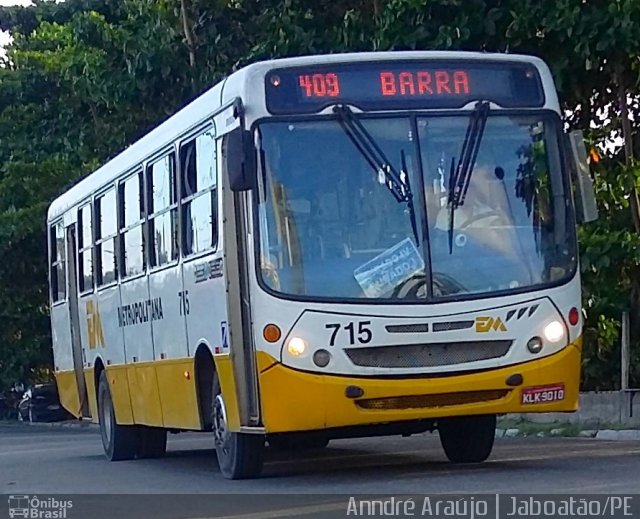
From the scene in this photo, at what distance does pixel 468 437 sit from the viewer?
13602 mm

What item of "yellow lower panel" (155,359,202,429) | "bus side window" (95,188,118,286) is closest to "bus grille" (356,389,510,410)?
"yellow lower panel" (155,359,202,429)

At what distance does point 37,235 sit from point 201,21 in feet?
35.7

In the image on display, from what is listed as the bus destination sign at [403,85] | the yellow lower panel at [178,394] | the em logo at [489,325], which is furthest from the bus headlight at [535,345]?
Result: the yellow lower panel at [178,394]

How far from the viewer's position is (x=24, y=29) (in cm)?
4288

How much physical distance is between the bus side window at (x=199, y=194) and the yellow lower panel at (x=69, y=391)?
653 centimetres

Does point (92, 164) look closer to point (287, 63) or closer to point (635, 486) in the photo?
point (287, 63)

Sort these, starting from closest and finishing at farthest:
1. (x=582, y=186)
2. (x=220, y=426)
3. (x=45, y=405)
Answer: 1. (x=582, y=186)
2. (x=220, y=426)
3. (x=45, y=405)

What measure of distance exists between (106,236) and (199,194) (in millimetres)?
4330

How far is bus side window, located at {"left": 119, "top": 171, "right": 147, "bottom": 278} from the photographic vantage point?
15375 millimetres

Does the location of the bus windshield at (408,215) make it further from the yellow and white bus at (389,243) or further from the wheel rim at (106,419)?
the wheel rim at (106,419)

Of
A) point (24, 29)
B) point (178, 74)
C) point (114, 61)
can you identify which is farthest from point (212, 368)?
point (24, 29)

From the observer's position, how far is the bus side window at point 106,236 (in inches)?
663

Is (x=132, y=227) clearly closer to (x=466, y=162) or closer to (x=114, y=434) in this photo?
(x=114, y=434)

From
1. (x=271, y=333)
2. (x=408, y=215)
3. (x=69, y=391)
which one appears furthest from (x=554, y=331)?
(x=69, y=391)
